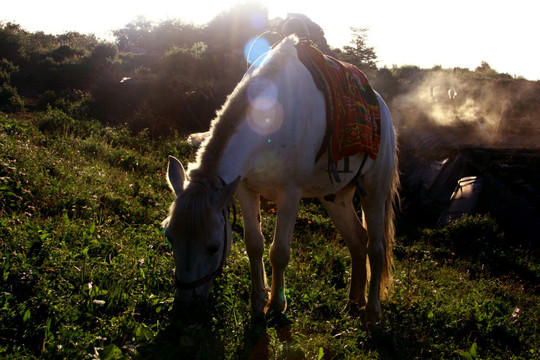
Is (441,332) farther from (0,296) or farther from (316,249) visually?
(0,296)

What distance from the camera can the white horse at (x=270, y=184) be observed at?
2.33 metres

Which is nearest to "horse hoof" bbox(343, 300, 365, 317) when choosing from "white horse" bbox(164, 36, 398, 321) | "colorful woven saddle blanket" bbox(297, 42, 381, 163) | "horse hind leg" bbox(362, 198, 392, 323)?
"white horse" bbox(164, 36, 398, 321)

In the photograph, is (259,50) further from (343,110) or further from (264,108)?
(264,108)

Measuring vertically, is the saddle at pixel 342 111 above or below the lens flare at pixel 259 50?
below

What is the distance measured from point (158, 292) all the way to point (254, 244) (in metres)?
0.88

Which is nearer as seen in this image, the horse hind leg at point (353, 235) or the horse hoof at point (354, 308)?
the horse hoof at point (354, 308)

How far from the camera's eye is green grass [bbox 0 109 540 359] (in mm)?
2305

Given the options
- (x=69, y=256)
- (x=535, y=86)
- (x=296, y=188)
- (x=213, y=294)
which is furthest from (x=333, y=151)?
(x=535, y=86)

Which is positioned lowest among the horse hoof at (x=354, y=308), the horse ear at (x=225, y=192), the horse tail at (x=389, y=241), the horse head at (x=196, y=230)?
the horse hoof at (x=354, y=308)

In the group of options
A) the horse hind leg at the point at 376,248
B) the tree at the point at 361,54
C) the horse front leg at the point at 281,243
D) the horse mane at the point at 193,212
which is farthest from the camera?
the tree at the point at 361,54

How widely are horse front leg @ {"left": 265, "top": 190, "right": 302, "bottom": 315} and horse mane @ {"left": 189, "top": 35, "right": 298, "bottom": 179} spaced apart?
77 centimetres

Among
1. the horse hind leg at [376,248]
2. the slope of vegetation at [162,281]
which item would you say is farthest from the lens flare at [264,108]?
the horse hind leg at [376,248]

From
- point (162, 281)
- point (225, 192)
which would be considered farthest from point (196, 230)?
point (162, 281)

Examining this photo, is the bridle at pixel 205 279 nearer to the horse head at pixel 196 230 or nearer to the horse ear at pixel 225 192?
the horse head at pixel 196 230
